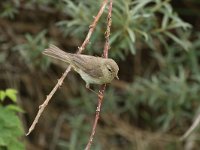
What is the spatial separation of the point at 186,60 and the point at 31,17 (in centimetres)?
192

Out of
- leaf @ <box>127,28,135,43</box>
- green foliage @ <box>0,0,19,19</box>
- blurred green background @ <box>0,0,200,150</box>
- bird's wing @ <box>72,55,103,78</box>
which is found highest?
leaf @ <box>127,28,135,43</box>

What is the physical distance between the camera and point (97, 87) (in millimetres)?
5957

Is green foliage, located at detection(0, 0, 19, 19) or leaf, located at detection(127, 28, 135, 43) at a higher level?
leaf, located at detection(127, 28, 135, 43)

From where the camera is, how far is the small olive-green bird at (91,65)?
3.62 meters

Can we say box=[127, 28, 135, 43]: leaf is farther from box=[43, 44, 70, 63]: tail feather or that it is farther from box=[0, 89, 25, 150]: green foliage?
box=[0, 89, 25, 150]: green foliage

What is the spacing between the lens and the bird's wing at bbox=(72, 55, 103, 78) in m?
3.76

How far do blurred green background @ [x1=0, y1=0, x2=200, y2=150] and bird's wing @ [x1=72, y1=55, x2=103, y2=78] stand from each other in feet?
3.07

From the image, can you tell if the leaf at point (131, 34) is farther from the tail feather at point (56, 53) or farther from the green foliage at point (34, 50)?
the green foliage at point (34, 50)

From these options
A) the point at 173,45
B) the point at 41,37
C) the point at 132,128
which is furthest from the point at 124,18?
the point at 132,128

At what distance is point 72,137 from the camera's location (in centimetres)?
551

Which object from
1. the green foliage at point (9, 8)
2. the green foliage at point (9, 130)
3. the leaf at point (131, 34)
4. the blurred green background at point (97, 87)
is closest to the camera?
the green foliage at point (9, 130)

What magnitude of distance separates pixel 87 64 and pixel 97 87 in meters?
2.16

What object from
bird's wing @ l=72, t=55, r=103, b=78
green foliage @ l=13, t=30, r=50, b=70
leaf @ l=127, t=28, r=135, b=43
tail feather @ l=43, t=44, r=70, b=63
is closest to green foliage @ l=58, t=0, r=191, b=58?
leaf @ l=127, t=28, r=135, b=43

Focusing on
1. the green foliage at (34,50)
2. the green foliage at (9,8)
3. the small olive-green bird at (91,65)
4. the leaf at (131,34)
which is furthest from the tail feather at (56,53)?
the green foliage at (9,8)
